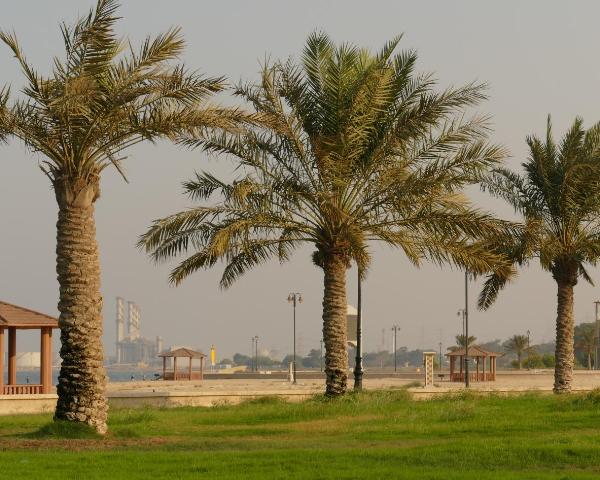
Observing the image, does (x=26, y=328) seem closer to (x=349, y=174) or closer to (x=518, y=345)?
(x=349, y=174)

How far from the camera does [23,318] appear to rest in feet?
111

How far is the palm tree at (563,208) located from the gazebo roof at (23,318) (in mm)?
14433

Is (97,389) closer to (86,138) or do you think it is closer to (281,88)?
(86,138)

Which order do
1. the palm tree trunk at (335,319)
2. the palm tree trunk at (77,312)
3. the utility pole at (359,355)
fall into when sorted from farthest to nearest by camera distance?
the utility pole at (359,355) < the palm tree trunk at (335,319) < the palm tree trunk at (77,312)

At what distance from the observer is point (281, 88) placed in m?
27.7

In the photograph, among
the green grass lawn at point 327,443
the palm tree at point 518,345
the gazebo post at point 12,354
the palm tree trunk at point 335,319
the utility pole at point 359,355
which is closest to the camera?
the green grass lawn at point 327,443

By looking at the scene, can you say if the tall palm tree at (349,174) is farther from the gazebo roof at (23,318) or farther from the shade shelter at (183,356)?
the shade shelter at (183,356)

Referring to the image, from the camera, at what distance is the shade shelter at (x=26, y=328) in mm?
33438

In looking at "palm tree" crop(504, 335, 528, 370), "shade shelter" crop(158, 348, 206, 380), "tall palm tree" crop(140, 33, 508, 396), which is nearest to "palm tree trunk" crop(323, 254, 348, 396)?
"tall palm tree" crop(140, 33, 508, 396)

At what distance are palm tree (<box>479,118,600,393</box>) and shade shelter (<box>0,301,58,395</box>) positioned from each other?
574 inches

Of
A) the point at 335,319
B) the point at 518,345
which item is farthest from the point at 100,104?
the point at 518,345

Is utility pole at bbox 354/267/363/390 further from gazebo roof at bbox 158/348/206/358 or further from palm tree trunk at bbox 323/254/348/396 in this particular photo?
gazebo roof at bbox 158/348/206/358

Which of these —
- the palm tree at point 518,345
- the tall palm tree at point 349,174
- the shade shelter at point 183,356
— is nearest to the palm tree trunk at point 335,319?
the tall palm tree at point 349,174

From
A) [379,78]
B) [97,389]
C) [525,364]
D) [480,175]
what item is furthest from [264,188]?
[525,364]
